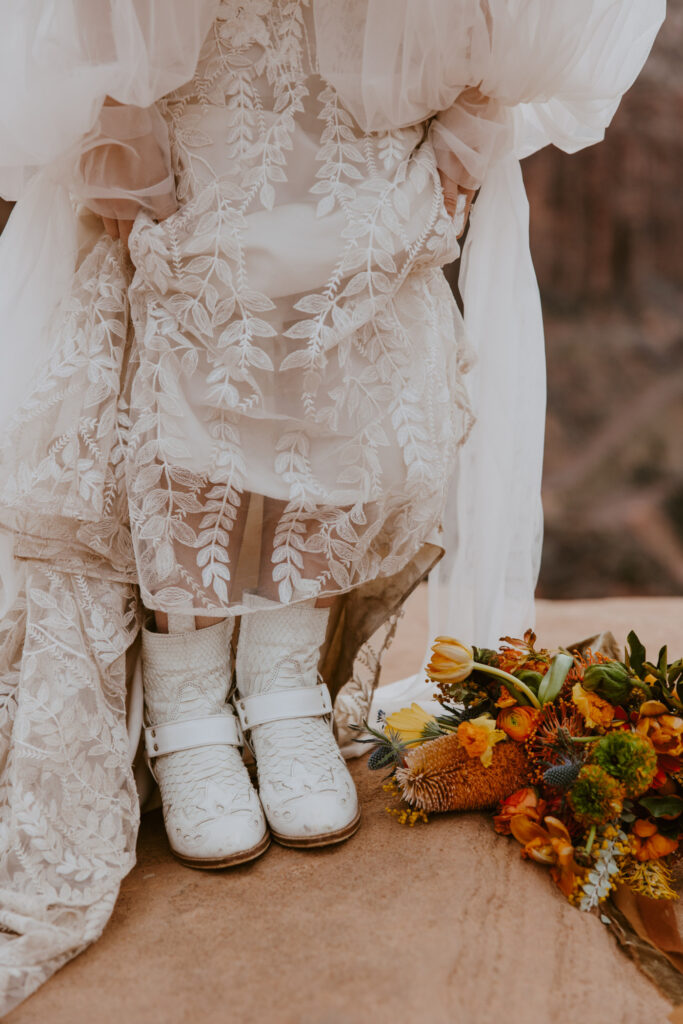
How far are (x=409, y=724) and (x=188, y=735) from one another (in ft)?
0.86

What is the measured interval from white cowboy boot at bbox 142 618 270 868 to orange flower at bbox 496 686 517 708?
0.28 m

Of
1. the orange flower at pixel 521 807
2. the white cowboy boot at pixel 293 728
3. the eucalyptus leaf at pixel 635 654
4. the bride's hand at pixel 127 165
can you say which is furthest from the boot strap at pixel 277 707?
the bride's hand at pixel 127 165

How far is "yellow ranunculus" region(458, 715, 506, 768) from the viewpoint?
0.92 metres

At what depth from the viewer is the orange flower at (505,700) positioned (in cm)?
92

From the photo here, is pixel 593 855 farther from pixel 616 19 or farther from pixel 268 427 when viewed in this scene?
pixel 616 19

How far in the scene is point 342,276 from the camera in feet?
2.85

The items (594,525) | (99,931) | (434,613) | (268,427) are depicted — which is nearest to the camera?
(99,931)

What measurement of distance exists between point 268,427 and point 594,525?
4011mm

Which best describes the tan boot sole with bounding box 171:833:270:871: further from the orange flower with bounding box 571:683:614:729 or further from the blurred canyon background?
the blurred canyon background

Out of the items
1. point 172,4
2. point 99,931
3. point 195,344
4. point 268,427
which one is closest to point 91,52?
point 172,4

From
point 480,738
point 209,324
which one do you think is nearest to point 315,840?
point 480,738

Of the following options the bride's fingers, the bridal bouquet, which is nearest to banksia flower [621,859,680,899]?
the bridal bouquet

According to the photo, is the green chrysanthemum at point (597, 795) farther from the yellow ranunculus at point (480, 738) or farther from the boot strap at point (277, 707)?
the boot strap at point (277, 707)

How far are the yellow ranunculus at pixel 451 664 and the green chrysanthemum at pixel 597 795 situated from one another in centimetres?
17
